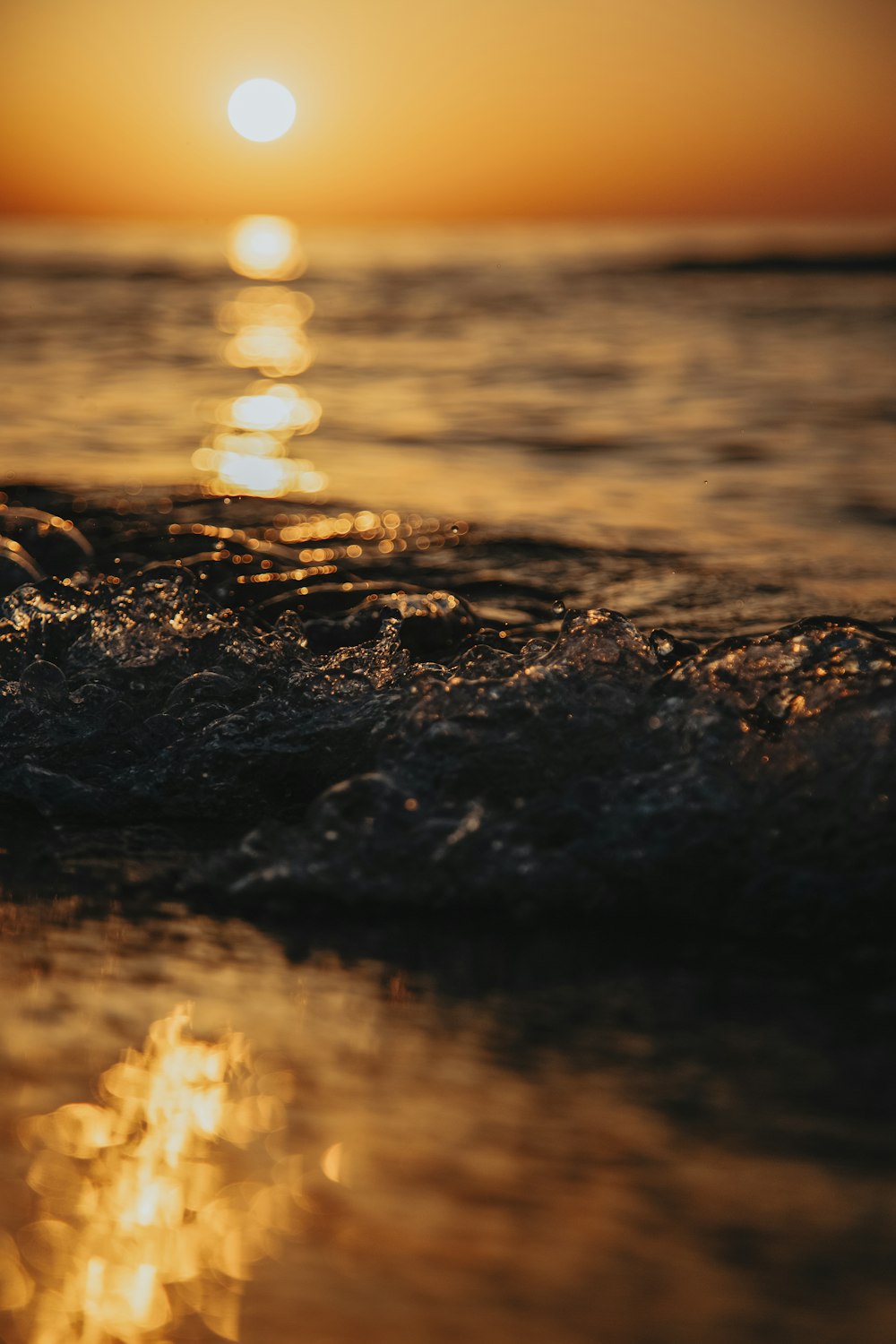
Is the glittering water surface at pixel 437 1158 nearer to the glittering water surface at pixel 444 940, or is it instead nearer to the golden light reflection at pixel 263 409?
the glittering water surface at pixel 444 940

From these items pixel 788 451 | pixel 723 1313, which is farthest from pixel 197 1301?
pixel 788 451

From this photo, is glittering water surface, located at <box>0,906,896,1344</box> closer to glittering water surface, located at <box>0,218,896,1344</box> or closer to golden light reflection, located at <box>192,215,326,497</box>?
glittering water surface, located at <box>0,218,896,1344</box>

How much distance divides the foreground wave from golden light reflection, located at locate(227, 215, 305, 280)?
74.9 feet

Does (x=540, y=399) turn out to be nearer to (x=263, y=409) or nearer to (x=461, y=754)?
(x=263, y=409)

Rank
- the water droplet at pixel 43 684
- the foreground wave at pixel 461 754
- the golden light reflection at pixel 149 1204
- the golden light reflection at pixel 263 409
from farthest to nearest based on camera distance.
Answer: the golden light reflection at pixel 263 409 < the water droplet at pixel 43 684 < the foreground wave at pixel 461 754 < the golden light reflection at pixel 149 1204

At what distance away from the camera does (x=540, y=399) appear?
8641 millimetres

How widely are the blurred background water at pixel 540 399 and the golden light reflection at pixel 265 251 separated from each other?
277 inches

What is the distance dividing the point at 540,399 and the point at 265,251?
31085mm

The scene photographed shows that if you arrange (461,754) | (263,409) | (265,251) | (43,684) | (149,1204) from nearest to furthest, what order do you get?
(149,1204), (461,754), (43,684), (263,409), (265,251)

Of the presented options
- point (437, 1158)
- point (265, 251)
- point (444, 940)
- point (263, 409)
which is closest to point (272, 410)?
point (263, 409)

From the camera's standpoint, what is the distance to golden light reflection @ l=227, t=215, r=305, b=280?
26.8 metres

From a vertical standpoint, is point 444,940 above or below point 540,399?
below

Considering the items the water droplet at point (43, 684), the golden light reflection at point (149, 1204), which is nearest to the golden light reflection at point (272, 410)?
the water droplet at point (43, 684)

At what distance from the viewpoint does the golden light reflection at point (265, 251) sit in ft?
88.0
